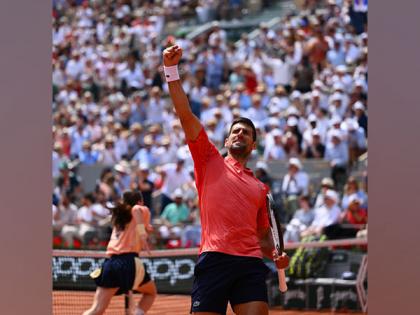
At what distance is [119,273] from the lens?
11570mm

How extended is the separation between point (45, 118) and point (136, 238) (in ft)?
12.7

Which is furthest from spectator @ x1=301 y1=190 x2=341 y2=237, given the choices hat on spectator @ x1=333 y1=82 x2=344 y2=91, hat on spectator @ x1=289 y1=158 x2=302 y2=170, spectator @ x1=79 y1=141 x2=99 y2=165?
spectator @ x1=79 y1=141 x2=99 y2=165

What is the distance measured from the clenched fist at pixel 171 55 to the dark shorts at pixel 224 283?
1.35m

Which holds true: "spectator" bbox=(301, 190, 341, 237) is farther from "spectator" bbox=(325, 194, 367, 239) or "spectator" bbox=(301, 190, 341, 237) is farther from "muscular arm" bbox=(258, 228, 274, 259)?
"muscular arm" bbox=(258, 228, 274, 259)

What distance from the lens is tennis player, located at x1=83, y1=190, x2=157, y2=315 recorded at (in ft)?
37.8

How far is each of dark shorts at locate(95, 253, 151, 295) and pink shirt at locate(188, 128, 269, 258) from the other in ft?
14.0

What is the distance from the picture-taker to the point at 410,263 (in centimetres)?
812

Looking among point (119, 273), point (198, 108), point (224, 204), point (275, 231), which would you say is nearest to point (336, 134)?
point (198, 108)

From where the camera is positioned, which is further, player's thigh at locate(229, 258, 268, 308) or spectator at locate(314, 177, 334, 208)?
spectator at locate(314, 177, 334, 208)

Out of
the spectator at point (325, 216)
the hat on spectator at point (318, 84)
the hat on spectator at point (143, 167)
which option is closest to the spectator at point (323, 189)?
the spectator at point (325, 216)

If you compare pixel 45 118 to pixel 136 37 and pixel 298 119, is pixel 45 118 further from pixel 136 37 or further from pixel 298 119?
pixel 136 37

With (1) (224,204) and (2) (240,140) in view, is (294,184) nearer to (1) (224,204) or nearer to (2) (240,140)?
(2) (240,140)

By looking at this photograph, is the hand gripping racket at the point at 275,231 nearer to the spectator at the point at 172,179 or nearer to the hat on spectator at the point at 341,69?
the spectator at the point at 172,179

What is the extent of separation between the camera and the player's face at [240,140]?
24.7 feet
